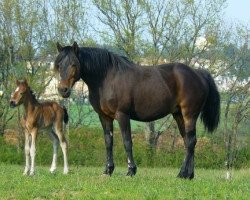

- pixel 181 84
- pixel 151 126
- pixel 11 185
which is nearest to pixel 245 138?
pixel 151 126

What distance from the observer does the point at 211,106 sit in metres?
12.0

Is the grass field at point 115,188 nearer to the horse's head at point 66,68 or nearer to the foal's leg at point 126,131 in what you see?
the foal's leg at point 126,131

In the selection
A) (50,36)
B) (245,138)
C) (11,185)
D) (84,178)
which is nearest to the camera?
(11,185)

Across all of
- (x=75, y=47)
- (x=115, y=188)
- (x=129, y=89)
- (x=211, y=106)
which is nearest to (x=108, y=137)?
(x=129, y=89)

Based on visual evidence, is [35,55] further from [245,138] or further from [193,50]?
[245,138]

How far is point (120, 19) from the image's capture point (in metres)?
37.1

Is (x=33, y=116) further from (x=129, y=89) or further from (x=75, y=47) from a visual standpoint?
(x=129, y=89)

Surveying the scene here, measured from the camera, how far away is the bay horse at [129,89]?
10.9 meters

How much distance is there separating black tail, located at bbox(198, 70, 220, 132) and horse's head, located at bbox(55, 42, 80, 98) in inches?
105

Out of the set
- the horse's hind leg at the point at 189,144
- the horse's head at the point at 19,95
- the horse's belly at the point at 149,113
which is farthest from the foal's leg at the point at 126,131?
the horse's head at the point at 19,95

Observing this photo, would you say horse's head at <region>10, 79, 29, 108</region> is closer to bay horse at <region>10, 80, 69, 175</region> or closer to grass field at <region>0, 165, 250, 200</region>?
bay horse at <region>10, 80, 69, 175</region>

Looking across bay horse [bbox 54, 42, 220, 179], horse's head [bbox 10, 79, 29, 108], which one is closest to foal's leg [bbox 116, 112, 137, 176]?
bay horse [bbox 54, 42, 220, 179]

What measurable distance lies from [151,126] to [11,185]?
88.6 ft

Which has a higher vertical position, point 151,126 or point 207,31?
point 207,31
